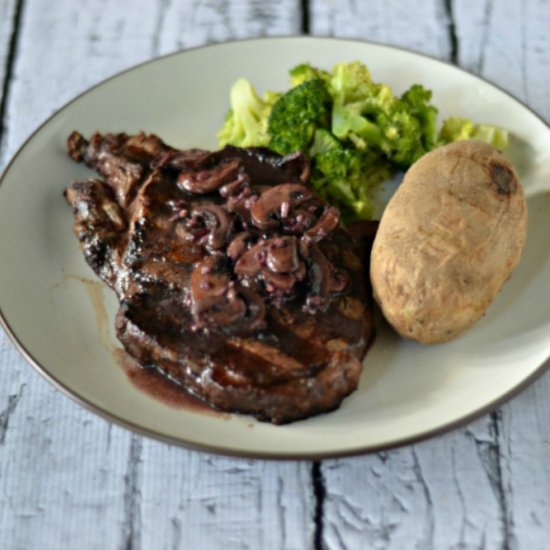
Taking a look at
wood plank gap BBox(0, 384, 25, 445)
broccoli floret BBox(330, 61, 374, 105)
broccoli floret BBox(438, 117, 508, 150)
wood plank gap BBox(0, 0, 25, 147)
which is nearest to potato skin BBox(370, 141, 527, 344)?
broccoli floret BBox(438, 117, 508, 150)

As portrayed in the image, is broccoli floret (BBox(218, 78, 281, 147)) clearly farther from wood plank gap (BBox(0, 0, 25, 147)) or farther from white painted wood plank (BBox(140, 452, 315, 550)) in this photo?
white painted wood plank (BBox(140, 452, 315, 550))

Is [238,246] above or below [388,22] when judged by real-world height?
above

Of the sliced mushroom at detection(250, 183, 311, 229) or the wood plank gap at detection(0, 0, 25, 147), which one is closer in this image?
the sliced mushroom at detection(250, 183, 311, 229)

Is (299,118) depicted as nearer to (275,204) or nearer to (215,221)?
(275,204)

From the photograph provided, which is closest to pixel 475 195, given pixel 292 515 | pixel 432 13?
pixel 292 515

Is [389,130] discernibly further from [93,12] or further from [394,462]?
[93,12]

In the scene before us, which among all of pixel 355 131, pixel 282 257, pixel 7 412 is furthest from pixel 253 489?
pixel 355 131
